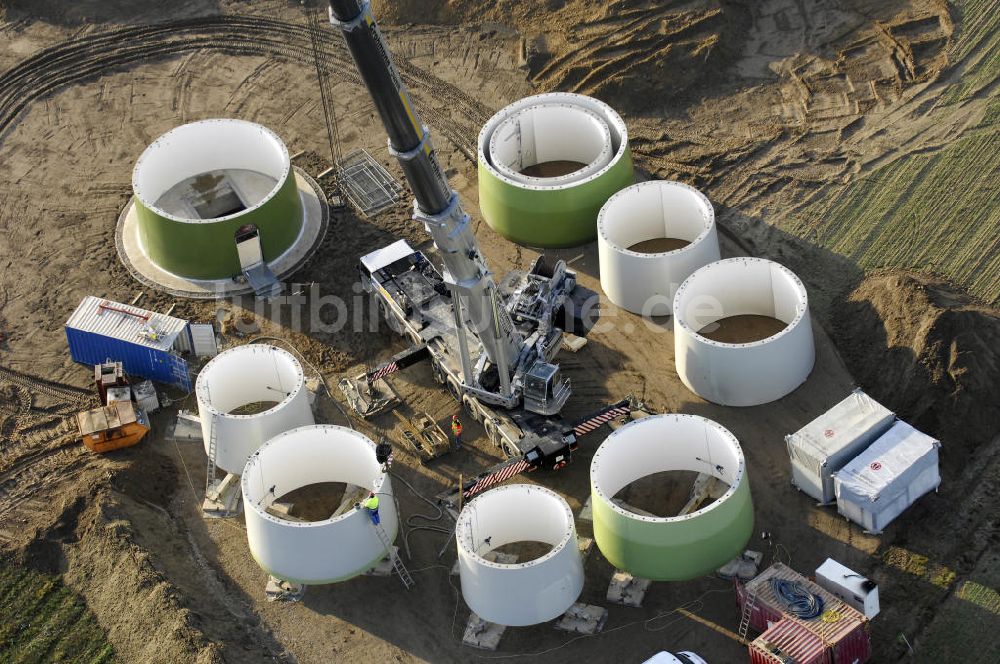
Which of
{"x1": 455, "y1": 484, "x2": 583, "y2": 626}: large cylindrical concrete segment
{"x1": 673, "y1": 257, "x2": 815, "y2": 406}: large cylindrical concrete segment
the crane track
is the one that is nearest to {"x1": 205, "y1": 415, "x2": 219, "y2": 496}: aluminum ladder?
{"x1": 455, "y1": 484, "x2": 583, "y2": 626}: large cylindrical concrete segment

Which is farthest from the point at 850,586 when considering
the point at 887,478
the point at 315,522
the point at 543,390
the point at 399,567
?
the point at 315,522

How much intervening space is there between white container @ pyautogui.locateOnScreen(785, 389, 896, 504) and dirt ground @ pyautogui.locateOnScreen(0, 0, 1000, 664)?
0.96 metres

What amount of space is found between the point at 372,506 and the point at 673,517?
28.4 ft

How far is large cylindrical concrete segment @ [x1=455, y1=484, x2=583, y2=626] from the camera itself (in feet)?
134

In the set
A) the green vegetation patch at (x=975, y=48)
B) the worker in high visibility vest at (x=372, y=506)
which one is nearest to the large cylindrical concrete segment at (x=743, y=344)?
the worker in high visibility vest at (x=372, y=506)

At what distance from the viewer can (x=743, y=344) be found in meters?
46.4

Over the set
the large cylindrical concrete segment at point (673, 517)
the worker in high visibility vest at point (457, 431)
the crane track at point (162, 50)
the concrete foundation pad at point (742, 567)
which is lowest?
the concrete foundation pad at point (742, 567)

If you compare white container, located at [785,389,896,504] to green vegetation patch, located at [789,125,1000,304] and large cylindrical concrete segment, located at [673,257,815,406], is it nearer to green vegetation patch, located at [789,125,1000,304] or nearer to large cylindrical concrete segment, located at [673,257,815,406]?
large cylindrical concrete segment, located at [673,257,815,406]

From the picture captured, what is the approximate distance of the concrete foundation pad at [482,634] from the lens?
42281 millimetres

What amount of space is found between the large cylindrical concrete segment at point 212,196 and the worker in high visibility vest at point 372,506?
48.6 feet

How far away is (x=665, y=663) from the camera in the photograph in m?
39.6

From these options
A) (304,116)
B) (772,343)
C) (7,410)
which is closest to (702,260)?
(772,343)

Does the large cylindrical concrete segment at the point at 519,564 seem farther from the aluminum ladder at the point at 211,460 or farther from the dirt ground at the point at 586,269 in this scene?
the aluminum ladder at the point at 211,460

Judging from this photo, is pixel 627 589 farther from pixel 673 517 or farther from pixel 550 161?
A: pixel 550 161
